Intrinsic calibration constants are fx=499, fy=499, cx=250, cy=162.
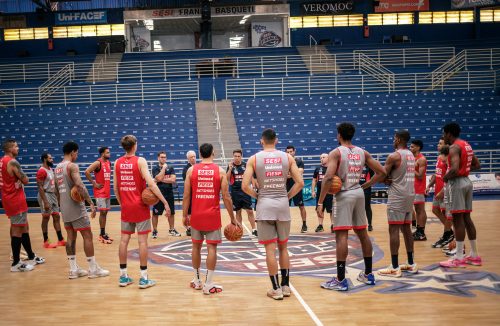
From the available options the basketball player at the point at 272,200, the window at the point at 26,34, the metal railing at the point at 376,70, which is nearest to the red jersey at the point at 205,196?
the basketball player at the point at 272,200

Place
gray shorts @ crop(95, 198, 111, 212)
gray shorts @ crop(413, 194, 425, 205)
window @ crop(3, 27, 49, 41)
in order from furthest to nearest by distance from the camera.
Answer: window @ crop(3, 27, 49, 41), gray shorts @ crop(95, 198, 111, 212), gray shorts @ crop(413, 194, 425, 205)

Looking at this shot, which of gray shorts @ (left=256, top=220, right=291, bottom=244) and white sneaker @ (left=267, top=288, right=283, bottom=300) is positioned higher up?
gray shorts @ (left=256, top=220, right=291, bottom=244)

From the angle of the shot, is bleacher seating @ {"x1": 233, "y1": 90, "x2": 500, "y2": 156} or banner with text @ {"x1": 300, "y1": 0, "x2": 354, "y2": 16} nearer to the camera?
bleacher seating @ {"x1": 233, "y1": 90, "x2": 500, "y2": 156}

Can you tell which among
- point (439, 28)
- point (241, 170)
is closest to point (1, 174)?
point (241, 170)

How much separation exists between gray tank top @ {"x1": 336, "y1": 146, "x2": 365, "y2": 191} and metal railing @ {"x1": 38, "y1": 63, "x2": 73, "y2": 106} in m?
20.6

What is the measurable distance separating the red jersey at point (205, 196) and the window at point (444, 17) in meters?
29.5

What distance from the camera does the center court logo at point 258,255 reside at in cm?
785

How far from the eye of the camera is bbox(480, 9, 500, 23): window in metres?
31.9

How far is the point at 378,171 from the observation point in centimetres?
673

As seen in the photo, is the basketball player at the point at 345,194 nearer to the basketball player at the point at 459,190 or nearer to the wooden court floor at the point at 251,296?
the wooden court floor at the point at 251,296

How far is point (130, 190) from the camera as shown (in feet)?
22.8

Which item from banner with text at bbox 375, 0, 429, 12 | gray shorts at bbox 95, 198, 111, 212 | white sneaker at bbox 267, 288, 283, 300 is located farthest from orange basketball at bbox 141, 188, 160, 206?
banner with text at bbox 375, 0, 429, 12

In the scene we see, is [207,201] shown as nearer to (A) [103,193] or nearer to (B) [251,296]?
(B) [251,296]

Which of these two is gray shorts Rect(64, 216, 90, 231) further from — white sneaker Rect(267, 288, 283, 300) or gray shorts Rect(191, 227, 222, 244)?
white sneaker Rect(267, 288, 283, 300)
